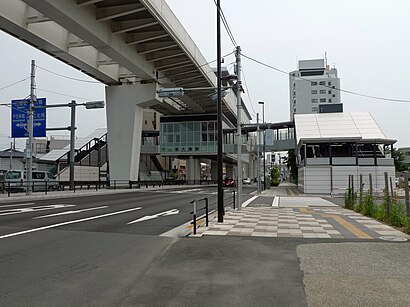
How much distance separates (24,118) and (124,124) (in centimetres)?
1226

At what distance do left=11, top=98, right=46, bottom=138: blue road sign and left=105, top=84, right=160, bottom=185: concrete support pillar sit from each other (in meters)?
11.0

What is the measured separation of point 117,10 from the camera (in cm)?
2573

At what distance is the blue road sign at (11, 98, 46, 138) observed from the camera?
28.9 meters

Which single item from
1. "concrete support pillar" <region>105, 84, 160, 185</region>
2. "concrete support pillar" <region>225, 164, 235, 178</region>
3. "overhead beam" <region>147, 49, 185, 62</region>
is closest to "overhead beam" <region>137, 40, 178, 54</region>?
"overhead beam" <region>147, 49, 185, 62</region>

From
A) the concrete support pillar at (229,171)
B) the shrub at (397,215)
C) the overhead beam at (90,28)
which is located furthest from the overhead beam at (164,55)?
the concrete support pillar at (229,171)

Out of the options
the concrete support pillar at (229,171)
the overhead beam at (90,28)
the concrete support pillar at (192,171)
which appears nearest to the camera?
the overhead beam at (90,28)

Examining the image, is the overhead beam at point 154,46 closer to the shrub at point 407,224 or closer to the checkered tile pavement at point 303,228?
the checkered tile pavement at point 303,228

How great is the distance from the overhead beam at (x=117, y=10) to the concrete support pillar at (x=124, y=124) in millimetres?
13665

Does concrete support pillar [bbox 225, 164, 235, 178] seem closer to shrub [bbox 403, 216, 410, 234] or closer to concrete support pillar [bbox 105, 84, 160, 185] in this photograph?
concrete support pillar [bbox 105, 84, 160, 185]

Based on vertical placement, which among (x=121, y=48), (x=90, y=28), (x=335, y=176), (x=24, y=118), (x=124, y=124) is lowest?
(x=335, y=176)

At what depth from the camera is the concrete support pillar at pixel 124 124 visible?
131 feet

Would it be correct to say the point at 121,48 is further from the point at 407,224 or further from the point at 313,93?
the point at 313,93

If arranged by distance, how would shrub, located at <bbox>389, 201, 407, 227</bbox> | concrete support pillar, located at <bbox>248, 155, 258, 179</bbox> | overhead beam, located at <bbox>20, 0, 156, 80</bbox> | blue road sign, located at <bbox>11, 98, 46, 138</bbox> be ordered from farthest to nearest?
concrete support pillar, located at <bbox>248, 155, 258, 179</bbox> < blue road sign, located at <bbox>11, 98, 46, 138</bbox> < overhead beam, located at <bbox>20, 0, 156, 80</bbox> < shrub, located at <bbox>389, 201, 407, 227</bbox>

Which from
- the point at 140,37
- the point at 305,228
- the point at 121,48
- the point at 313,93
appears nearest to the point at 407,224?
the point at 305,228
